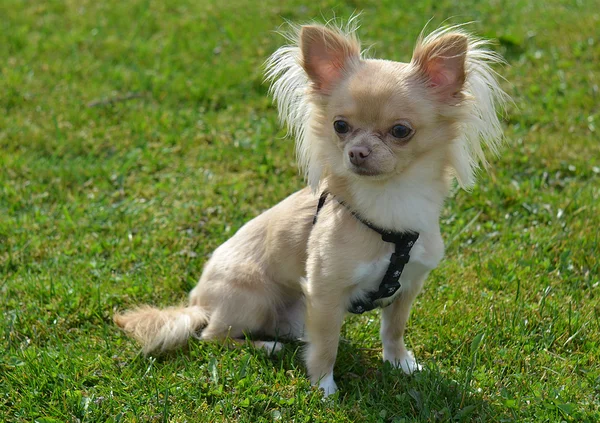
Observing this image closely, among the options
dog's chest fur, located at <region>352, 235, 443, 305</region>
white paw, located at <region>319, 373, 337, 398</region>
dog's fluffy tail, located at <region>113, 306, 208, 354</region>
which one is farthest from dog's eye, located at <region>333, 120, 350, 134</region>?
dog's fluffy tail, located at <region>113, 306, 208, 354</region>

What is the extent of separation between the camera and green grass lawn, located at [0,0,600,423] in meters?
2.86

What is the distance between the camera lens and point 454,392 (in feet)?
9.14

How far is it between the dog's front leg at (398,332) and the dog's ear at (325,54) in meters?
0.97

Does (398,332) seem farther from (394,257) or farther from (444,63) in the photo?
Result: (444,63)

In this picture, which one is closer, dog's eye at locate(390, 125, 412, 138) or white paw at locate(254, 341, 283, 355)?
dog's eye at locate(390, 125, 412, 138)

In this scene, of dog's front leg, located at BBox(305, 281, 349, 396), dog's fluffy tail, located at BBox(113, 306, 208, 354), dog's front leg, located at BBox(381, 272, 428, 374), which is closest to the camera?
dog's front leg, located at BBox(305, 281, 349, 396)

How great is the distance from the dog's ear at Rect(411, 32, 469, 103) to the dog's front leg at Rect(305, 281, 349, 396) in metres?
0.89

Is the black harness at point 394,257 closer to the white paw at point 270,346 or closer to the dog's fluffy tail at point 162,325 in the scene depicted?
the white paw at point 270,346

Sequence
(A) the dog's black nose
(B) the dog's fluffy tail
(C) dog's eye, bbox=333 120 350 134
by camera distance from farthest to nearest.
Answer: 1. (B) the dog's fluffy tail
2. (C) dog's eye, bbox=333 120 350 134
3. (A) the dog's black nose

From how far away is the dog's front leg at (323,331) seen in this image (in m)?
2.75

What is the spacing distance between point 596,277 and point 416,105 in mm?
1625

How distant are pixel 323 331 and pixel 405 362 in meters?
0.50

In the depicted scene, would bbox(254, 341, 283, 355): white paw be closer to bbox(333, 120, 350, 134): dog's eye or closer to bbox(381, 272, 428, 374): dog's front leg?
bbox(381, 272, 428, 374): dog's front leg

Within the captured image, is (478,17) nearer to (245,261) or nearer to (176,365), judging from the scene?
(245,261)
